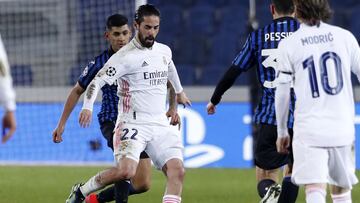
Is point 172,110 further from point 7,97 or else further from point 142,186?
point 7,97

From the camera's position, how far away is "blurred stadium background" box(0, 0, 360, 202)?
1486cm

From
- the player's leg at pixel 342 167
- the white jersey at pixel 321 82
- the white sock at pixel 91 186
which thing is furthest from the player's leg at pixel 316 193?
the white sock at pixel 91 186

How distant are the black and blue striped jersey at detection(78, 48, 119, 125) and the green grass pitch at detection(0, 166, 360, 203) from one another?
134cm

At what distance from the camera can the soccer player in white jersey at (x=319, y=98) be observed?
6109mm

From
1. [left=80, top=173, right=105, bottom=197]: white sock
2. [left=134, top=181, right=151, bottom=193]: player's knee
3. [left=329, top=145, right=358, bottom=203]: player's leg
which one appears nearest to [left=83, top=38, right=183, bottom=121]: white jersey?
[left=80, top=173, right=105, bottom=197]: white sock

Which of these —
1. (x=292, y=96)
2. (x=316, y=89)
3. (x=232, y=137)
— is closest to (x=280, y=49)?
(x=316, y=89)

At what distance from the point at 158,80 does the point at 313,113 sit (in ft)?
6.85

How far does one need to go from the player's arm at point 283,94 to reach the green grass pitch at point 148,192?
3.57 metres

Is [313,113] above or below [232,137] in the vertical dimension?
above

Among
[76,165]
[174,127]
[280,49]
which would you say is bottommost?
[76,165]

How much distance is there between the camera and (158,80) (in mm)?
8000

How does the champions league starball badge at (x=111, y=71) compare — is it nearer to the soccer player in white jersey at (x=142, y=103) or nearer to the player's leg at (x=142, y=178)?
the soccer player in white jersey at (x=142, y=103)

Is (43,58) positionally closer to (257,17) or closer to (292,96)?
(257,17)

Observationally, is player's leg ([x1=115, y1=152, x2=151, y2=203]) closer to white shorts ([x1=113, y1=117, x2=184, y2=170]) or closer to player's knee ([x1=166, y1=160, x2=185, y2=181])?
white shorts ([x1=113, y1=117, x2=184, y2=170])
